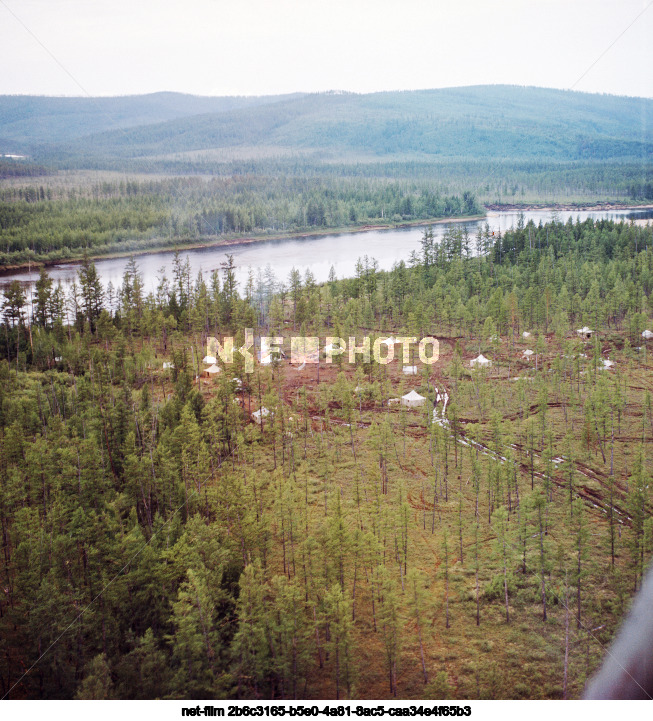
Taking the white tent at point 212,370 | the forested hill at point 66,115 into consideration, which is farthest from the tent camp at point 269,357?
the forested hill at point 66,115

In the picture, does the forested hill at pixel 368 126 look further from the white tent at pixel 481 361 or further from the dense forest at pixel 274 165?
the white tent at pixel 481 361

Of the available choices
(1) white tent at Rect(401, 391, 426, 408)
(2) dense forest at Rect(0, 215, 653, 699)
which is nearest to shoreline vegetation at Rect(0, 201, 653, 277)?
(2) dense forest at Rect(0, 215, 653, 699)

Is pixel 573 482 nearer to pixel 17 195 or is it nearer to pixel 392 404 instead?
pixel 392 404

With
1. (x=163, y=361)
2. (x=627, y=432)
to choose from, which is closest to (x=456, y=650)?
(x=627, y=432)

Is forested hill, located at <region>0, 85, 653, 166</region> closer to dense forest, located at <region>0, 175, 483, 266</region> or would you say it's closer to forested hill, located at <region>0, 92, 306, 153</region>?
forested hill, located at <region>0, 92, 306, 153</region>

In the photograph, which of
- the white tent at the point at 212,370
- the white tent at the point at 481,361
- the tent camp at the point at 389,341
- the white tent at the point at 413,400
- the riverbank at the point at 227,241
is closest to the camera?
the riverbank at the point at 227,241

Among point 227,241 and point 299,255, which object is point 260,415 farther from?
point 299,255
